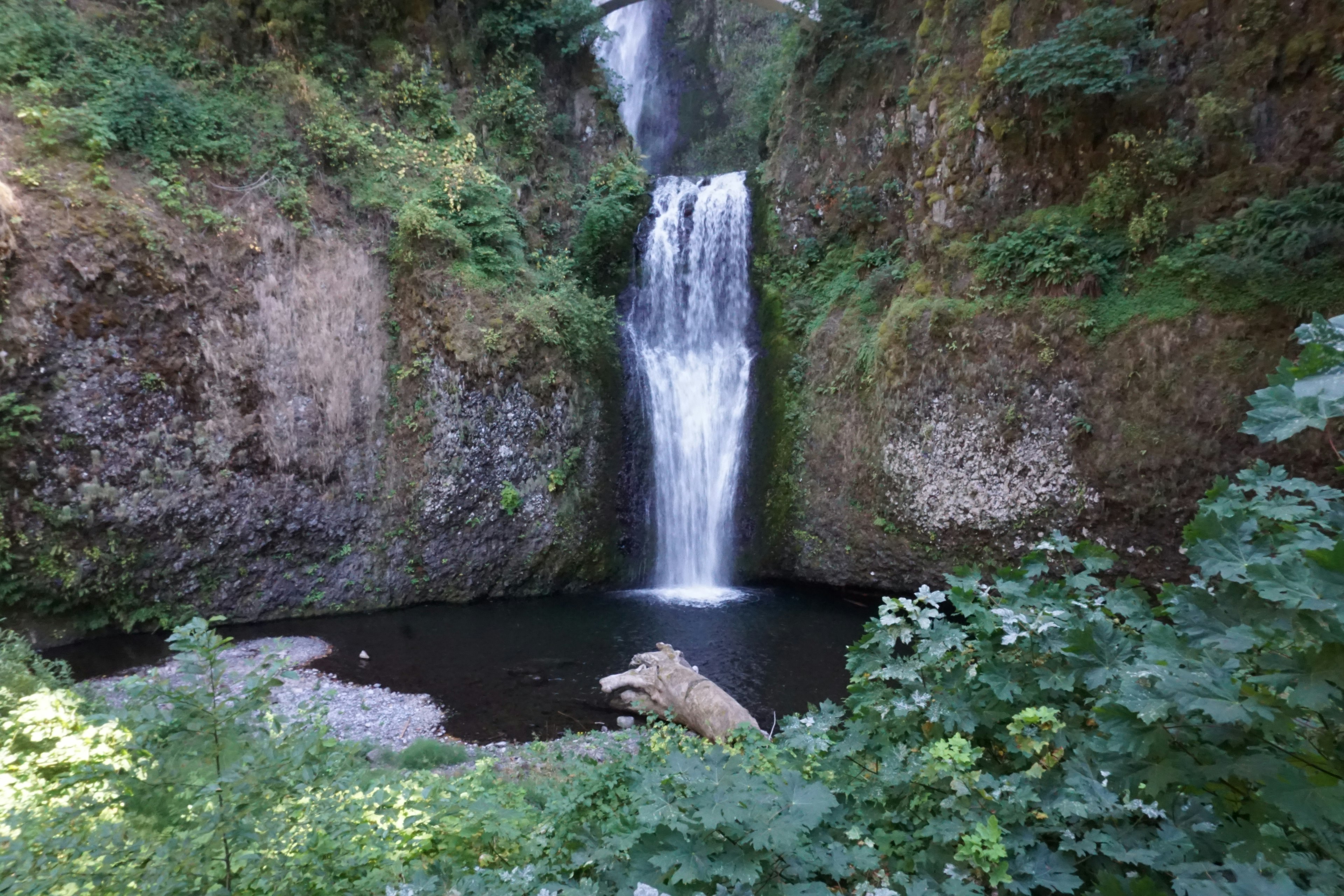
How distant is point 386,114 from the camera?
12.5 meters

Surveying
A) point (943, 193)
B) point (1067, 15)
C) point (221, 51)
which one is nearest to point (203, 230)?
point (221, 51)

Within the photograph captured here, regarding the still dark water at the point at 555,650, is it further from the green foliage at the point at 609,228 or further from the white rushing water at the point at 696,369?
Answer: the green foliage at the point at 609,228

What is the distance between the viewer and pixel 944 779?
84.7 inches

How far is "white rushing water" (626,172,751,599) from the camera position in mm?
12094

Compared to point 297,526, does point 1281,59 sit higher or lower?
higher

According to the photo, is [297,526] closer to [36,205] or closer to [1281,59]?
[36,205]

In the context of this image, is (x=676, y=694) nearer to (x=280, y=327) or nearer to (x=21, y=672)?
(x=21, y=672)

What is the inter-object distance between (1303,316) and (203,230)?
14.0 metres

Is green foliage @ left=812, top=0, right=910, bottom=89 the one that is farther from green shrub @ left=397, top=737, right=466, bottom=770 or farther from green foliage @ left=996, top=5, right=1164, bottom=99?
green shrub @ left=397, top=737, right=466, bottom=770

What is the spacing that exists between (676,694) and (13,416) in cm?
861

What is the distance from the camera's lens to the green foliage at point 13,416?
7934mm

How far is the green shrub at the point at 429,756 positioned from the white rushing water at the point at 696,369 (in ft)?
19.4

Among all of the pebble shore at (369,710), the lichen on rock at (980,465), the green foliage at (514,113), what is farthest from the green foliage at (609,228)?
the pebble shore at (369,710)

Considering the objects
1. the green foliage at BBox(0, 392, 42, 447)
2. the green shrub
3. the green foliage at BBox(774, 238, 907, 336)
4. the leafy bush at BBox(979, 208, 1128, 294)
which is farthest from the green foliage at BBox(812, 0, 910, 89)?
the green foliage at BBox(0, 392, 42, 447)
